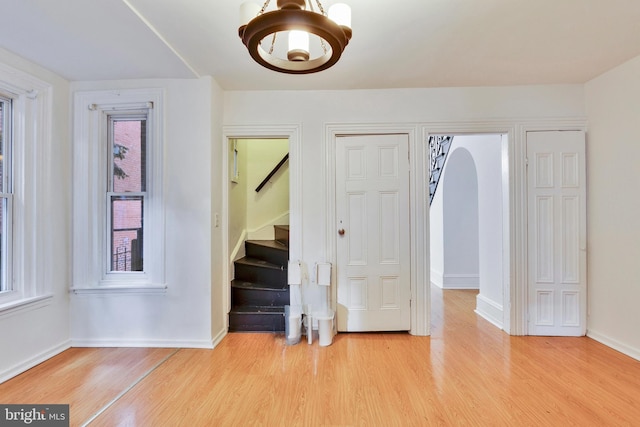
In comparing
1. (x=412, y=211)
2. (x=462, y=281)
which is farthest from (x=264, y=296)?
(x=462, y=281)

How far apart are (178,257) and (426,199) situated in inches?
92.8

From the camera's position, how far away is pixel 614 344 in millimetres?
2500

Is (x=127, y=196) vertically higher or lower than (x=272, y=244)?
higher

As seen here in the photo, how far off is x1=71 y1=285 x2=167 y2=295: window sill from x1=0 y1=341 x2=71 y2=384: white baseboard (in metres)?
0.45

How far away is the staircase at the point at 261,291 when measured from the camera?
287 cm

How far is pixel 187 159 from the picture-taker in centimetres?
259

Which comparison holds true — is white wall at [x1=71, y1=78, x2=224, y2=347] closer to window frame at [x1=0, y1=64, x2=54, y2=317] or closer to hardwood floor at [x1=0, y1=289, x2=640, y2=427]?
hardwood floor at [x1=0, y1=289, x2=640, y2=427]

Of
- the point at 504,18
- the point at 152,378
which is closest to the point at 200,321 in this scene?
the point at 152,378

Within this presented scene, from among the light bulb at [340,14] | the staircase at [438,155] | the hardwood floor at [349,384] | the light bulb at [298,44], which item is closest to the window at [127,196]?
the hardwood floor at [349,384]

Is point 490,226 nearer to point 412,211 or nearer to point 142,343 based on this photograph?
point 412,211

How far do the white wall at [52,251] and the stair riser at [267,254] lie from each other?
1.72m

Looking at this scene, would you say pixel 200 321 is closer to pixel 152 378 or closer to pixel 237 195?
pixel 152 378

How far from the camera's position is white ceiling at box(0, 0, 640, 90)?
175cm

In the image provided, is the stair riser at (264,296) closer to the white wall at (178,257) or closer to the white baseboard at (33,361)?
the white wall at (178,257)
